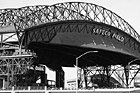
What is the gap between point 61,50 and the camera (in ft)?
403

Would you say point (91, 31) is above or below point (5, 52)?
above

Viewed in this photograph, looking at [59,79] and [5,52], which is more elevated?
[5,52]

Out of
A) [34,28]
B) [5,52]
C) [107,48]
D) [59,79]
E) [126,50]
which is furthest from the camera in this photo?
[59,79]

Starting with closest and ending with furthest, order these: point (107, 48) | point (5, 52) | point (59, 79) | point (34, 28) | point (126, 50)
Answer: point (34, 28)
point (5, 52)
point (107, 48)
point (126, 50)
point (59, 79)

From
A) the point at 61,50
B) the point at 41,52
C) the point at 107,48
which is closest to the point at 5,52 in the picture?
the point at 41,52

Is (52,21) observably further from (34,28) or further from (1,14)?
(1,14)

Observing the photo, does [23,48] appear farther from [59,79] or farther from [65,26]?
[59,79]

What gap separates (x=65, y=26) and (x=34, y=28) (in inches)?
541

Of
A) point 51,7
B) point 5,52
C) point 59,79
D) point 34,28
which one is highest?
point 51,7

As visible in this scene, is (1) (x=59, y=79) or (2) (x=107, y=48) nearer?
(2) (x=107, y=48)

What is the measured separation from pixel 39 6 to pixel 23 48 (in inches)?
1376

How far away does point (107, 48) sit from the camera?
120 m

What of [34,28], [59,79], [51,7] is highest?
[51,7]

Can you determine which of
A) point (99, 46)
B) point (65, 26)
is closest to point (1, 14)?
point (65, 26)
